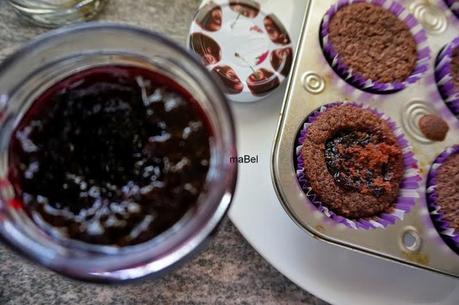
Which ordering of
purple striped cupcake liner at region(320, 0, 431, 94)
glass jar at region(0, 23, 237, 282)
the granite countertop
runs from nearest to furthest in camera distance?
glass jar at region(0, 23, 237, 282) < the granite countertop < purple striped cupcake liner at region(320, 0, 431, 94)

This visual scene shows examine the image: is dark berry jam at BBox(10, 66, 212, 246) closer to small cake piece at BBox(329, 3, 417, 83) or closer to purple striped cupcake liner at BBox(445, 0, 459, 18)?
small cake piece at BBox(329, 3, 417, 83)

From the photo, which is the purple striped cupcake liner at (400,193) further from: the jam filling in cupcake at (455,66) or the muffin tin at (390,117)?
the jam filling in cupcake at (455,66)

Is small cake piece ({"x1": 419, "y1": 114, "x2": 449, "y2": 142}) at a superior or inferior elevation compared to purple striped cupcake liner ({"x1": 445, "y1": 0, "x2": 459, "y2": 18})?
inferior

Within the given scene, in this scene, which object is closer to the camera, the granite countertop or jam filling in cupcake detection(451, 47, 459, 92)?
the granite countertop

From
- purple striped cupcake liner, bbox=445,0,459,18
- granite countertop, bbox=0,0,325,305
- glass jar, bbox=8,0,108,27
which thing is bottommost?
granite countertop, bbox=0,0,325,305

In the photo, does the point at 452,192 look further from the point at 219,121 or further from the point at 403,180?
the point at 219,121

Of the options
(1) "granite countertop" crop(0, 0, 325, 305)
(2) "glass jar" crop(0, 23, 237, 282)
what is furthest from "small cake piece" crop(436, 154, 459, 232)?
(2) "glass jar" crop(0, 23, 237, 282)

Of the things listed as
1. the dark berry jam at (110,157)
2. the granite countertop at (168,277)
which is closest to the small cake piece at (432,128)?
the granite countertop at (168,277)

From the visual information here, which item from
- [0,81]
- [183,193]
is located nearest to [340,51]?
[183,193]
